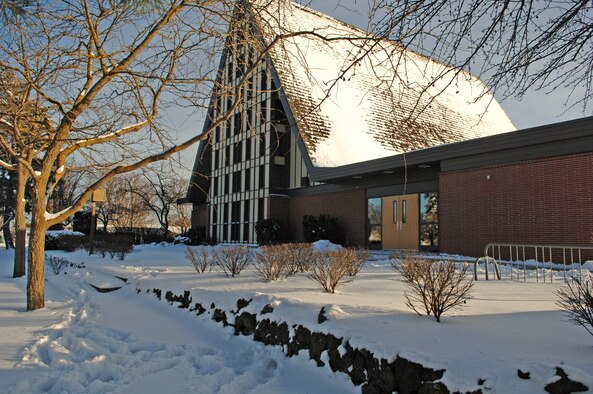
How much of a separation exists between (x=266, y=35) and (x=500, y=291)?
19.1 feet

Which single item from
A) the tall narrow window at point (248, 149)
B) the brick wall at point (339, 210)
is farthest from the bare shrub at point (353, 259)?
the tall narrow window at point (248, 149)

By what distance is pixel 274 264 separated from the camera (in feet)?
28.9

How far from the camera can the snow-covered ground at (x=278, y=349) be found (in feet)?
12.1

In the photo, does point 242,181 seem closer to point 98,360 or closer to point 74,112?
point 74,112

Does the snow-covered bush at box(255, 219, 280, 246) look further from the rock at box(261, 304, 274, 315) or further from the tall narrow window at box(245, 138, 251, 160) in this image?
the rock at box(261, 304, 274, 315)

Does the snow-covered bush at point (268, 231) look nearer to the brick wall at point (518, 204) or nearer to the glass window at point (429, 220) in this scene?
the glass window at point (429, 220)

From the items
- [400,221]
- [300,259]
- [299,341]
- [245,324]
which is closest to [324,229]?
[400,221]

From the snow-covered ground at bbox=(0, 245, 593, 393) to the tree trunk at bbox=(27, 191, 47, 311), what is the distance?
0.31m

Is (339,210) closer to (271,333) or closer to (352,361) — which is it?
(271,333)

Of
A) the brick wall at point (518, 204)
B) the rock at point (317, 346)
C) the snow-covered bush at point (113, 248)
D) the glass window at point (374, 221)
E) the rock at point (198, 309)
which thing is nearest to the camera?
the rock at point (317, 346)

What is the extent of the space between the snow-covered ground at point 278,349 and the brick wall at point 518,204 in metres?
5.53

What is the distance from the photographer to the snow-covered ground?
3.69 meters

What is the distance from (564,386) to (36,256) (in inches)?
350

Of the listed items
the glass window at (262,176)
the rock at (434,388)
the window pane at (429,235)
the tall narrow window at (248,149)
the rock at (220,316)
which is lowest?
the rock at (220,316)
